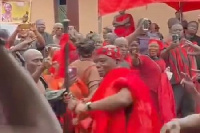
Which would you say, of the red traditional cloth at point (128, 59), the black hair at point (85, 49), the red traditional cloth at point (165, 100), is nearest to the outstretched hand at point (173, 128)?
the black hair at point (85, 49)

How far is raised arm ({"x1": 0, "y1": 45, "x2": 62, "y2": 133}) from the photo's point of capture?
1277 millimetres

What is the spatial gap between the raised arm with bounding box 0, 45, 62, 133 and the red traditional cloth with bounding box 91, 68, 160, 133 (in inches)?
137

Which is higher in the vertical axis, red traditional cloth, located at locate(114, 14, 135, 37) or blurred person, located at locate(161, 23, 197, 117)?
red traditional cloth, located at locate(114, 14, 135, 37)

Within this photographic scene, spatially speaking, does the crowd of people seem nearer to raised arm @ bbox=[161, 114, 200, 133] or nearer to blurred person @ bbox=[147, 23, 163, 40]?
raised arm @ bbox=[161, 114, 200, 133]

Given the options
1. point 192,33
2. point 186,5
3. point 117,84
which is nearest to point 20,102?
point 117,84

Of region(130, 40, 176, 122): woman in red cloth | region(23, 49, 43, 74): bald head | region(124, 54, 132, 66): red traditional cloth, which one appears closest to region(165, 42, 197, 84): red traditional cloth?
region(124, 54, 132, 66): red traditional cloth

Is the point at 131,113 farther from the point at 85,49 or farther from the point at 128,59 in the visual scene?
the point at 128,59

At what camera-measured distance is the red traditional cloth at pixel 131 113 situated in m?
4.82

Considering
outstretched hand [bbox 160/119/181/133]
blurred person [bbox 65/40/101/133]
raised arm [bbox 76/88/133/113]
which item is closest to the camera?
outstretched hand [bbox 160/119/181/133]

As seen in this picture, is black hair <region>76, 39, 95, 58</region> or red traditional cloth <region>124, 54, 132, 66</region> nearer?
black hair <region>76, 39, 95, 58</region>

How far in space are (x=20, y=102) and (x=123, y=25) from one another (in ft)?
29.8

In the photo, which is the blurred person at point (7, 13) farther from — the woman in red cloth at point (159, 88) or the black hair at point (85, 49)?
the black hair at point (85, 49)

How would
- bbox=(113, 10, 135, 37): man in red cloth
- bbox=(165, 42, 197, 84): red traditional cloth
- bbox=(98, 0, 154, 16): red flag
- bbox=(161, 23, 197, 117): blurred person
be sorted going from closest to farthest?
bbox=(161, 23, 197, 117): blurred person → bbox=(165, 42, 197, 84): red traditional cloth → bbox=(98, 0, 154, 16): red flag → bbox=(113, 10, 135, 37): man in red cloth

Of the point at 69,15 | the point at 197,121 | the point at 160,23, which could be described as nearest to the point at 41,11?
the point at 160,23
